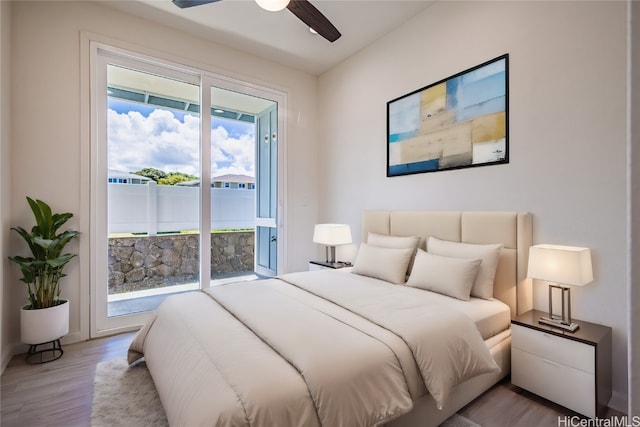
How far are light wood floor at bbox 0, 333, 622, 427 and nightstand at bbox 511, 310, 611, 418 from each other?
0.10m

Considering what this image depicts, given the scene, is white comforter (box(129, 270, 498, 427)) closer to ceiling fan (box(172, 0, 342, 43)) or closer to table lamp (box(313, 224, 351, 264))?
table lamp (box(313, 224, 351, 264))

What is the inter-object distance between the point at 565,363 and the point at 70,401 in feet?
10.1

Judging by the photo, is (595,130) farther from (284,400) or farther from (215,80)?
(215,80)

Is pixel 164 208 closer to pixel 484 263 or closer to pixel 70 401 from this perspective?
pixel 70 401

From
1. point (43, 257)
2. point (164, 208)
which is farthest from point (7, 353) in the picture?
point (164, 208)

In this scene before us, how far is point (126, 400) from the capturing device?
6.25 ft

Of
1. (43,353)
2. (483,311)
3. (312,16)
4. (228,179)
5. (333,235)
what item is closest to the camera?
(483,311)

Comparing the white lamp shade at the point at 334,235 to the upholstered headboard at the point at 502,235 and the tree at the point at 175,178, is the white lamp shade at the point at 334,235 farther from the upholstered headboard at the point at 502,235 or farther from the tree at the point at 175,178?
the tree at the point at 175,178

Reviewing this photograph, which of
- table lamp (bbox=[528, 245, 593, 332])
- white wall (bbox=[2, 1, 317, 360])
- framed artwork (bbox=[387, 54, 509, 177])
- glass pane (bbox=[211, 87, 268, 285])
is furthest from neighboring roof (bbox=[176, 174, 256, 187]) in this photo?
table lamp (bbox=[528, 245, 593, 332])

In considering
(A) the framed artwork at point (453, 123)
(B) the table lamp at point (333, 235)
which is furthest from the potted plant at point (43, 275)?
(A) the framed artwork at point (453, 123)

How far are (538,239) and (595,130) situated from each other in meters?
0.79

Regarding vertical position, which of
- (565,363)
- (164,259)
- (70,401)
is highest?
(164,259)

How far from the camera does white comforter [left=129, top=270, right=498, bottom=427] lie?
3.84 ft

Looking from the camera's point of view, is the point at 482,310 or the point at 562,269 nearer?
the point at 562,269
